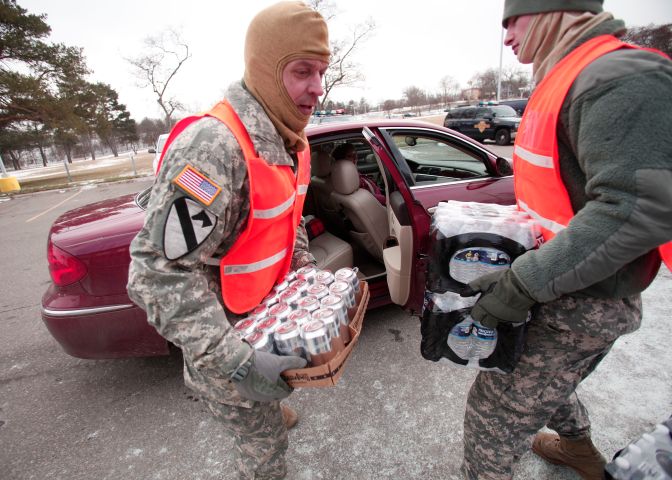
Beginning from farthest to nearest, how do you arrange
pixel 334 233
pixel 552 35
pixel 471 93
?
pixel 471 93, pixel 334 233, pixel 552 35

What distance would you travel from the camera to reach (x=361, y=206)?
2912mm

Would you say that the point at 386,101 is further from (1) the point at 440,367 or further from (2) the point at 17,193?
(1) the point at 440,367

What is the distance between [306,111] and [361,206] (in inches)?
62.4

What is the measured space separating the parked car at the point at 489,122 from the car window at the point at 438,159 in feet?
40.4

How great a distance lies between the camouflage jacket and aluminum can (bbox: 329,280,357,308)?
1.32ft

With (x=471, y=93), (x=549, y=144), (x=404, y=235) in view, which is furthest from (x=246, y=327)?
(x=471, y=93)

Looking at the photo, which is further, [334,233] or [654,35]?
[654,35]

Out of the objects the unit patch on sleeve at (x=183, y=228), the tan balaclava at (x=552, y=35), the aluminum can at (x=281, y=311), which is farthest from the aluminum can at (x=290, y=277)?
the tan balaclava at (x=552, y=35)

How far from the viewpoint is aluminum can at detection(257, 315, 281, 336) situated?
1.21m

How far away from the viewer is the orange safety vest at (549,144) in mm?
977

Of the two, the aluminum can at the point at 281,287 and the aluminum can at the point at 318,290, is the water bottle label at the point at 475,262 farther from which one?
the aluminum can at the point at 281,287

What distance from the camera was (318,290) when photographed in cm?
137

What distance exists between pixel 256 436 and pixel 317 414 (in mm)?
860

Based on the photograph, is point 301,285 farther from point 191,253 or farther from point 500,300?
point 500,300
